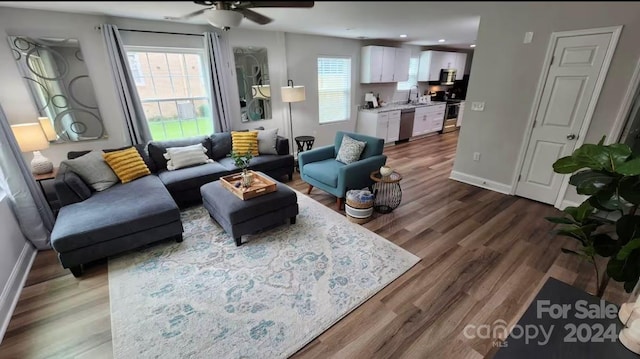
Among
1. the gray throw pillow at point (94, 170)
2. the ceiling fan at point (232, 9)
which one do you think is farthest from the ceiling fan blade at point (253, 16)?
the gray throw pillow at point (94, 170)

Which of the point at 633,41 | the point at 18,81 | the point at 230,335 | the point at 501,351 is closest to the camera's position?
the point at 501,351

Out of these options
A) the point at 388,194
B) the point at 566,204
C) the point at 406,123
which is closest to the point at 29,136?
the point at 388,194

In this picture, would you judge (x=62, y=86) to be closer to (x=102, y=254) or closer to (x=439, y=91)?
(x=102, y=254)

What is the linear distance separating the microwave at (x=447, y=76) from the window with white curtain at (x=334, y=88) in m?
3.14

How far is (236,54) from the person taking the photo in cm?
415

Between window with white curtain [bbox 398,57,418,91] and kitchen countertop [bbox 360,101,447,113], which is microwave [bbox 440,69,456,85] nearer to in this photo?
kitchen countertop [bbox 360,101,447,113]

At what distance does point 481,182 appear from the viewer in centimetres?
387

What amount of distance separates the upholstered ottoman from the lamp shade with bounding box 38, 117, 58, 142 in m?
1.81

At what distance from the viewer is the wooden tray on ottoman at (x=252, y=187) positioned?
2676 millimetres

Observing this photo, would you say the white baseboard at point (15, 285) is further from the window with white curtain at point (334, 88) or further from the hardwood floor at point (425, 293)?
the window with white curtain at point (334, 88)

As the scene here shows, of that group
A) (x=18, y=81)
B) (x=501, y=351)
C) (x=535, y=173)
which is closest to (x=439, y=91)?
(x=535, y=173)

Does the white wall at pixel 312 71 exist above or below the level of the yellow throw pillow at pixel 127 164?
above

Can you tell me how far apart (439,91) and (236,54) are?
599 cm

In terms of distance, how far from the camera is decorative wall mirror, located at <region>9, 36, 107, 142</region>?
285cm
